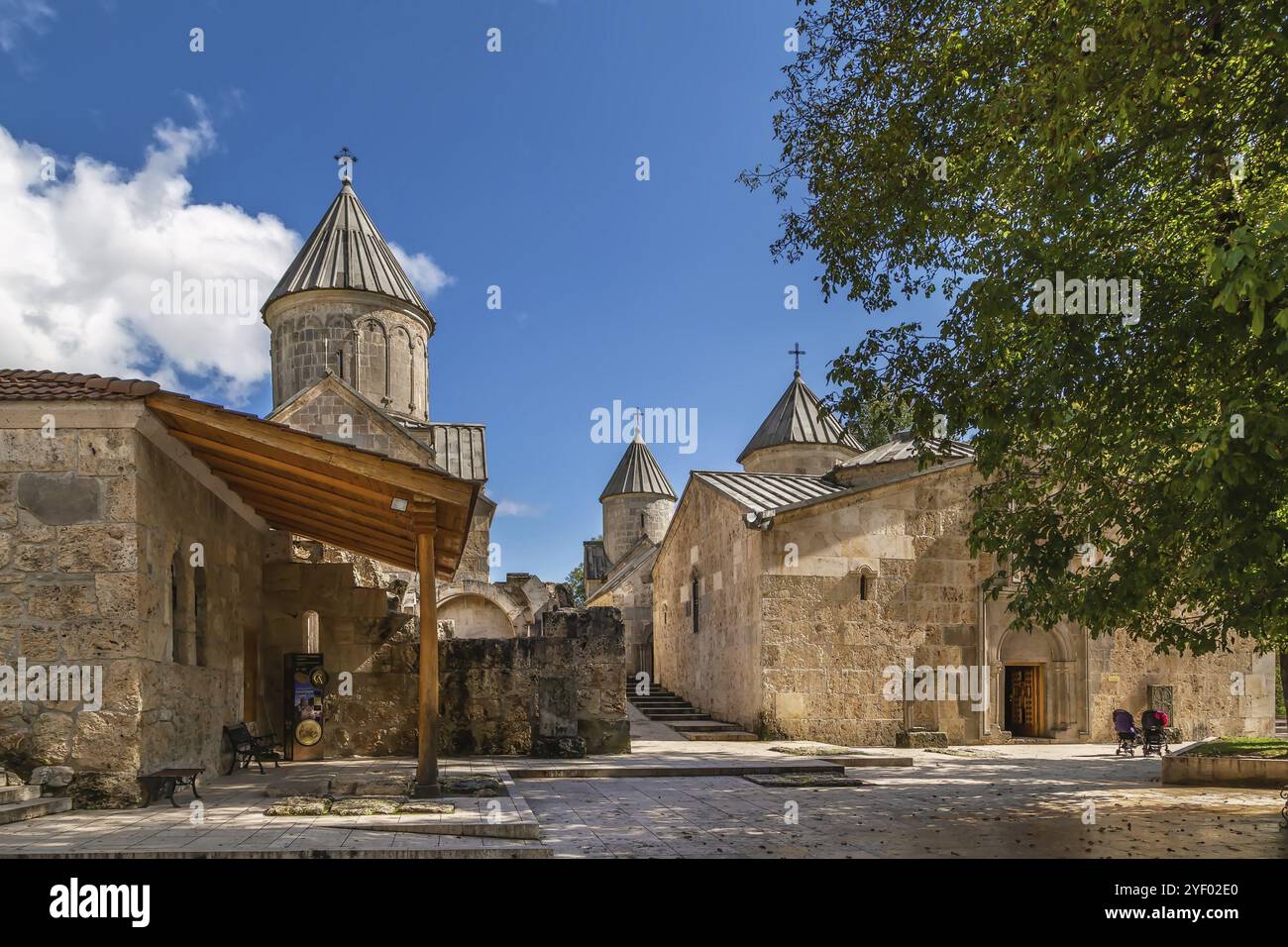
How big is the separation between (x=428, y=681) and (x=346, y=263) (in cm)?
2269

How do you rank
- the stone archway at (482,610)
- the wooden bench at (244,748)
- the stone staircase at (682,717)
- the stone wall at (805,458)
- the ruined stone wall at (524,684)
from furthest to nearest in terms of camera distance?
the stone wall at (805,458), the stone archway at (482,610), the stone staircase at (682,717), the ruined stone wall at (524,684), the wooden bench at (244,748)

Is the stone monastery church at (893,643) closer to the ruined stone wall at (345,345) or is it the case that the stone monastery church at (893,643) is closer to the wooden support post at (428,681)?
the wooden support post at (428,681)

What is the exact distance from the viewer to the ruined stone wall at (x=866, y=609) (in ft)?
64.4

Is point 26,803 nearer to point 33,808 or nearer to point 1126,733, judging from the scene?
point 33,808

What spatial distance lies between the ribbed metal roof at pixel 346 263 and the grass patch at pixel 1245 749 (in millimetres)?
23215

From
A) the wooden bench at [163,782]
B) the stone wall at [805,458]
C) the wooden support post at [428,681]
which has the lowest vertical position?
the wooden bench at [163,782]

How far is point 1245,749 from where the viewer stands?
13859 mm

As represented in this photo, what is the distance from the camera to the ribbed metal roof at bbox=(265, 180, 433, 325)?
29.3 m

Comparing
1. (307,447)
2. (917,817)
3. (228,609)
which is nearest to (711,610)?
(228,609)

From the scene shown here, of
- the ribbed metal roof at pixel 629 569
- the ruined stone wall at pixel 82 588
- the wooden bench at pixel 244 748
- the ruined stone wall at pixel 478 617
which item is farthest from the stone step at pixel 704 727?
the ribbed metal roof at pixel 629 569

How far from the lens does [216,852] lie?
662 centimetres

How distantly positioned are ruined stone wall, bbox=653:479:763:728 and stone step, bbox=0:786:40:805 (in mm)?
13167

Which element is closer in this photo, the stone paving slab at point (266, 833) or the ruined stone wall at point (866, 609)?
the stone paving slab at point (266, 833)
